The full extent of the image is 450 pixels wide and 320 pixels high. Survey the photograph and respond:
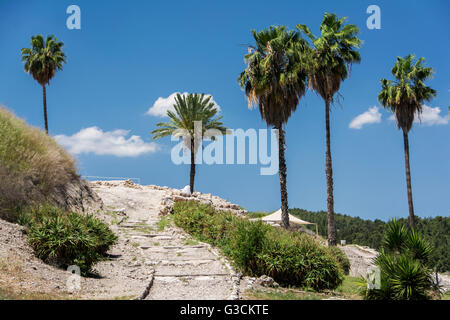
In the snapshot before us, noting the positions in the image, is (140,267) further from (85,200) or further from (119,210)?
(119,210)

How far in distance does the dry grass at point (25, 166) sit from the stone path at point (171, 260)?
360cm

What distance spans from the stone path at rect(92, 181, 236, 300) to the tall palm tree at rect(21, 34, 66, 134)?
16.2 m

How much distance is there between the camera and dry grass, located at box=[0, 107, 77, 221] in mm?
13188

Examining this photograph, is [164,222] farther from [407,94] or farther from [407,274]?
[407,94]

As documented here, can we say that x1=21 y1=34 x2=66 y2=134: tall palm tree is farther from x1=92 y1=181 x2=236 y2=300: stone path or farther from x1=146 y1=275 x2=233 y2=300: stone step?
x1=146 y1=275 x2=233 y2=300: stone step

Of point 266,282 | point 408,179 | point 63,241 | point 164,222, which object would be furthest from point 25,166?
point 408,179

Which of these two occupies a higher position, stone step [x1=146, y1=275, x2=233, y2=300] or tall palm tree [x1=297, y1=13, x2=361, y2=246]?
tall palm tree [x1=297, y1=13, x2=361, y2=246]

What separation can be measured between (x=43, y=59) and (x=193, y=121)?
1398cm

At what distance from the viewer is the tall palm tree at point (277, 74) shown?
23703 mm

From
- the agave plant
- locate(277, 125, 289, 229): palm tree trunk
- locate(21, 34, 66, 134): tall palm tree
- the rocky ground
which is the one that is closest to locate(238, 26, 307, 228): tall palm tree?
locate(277, 125, 289, 229): palm tree trunk

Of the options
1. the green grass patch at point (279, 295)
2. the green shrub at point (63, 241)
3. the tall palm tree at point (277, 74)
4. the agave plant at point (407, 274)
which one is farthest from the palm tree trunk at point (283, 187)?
the green shrub at point (63, 241)

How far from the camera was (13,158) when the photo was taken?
14.2 meters
